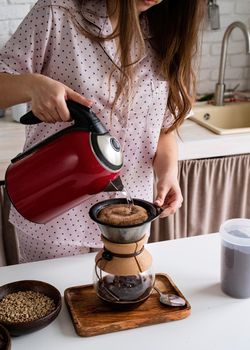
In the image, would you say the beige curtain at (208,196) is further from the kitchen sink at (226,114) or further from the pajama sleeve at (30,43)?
the pajama sleeve at (30,43)

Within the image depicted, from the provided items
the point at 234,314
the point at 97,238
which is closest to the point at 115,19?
the point at 97,238

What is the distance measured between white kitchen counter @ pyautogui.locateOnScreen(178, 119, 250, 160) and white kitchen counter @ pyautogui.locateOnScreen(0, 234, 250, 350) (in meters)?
0.66

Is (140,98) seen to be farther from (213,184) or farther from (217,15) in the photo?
(217,15)

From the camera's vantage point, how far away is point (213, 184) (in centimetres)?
190

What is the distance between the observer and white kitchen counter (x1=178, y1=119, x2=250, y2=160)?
1.77 m

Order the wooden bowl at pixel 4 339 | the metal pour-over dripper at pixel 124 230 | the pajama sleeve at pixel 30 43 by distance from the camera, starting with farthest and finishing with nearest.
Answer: the pajama sleeve at pixel 30 43 → the metal pour-over dripper at pixel 124 230 → the wooden bowl at pixel 4 339

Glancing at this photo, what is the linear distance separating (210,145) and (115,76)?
80cm

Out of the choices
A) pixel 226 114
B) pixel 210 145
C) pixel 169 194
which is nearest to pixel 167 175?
pixel 169 194

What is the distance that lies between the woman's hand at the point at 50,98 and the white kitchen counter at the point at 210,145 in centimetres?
95

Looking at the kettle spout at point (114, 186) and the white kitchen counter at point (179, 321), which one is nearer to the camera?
the white kitchen counter at point (179, 321)

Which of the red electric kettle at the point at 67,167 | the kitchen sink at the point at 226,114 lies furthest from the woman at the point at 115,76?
the kitchen sink at the point at 226,114

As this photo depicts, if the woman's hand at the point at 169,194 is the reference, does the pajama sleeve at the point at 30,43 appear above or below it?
above

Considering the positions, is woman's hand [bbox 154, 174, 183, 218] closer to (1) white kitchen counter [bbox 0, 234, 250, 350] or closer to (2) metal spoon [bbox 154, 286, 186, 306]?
(1) white kitchen counter [bbox 0, 234, 250, 350]

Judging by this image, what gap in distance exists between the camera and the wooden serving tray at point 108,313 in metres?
0.83
